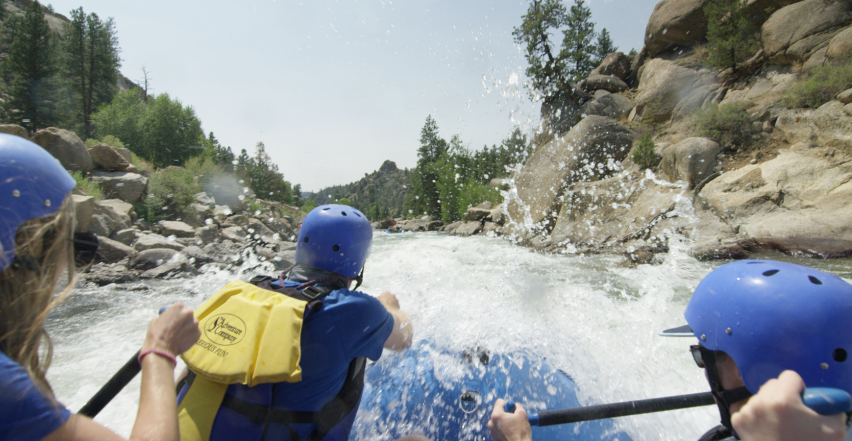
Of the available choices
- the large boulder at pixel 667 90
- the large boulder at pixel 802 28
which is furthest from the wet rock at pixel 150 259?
the large boulder at pixel 802 28

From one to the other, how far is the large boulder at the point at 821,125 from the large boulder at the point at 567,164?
4.91m

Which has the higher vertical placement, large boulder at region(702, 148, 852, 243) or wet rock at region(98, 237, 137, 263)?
large boulder at region(702, 148, 852, 243)

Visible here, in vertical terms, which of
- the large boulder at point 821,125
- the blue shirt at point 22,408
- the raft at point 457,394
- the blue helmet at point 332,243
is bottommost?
the raft at point 457,394

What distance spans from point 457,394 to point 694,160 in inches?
461

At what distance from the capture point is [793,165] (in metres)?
8.16

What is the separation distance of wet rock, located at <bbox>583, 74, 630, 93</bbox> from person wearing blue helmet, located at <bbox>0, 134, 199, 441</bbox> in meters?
30.1

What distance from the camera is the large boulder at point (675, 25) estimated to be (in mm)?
21348

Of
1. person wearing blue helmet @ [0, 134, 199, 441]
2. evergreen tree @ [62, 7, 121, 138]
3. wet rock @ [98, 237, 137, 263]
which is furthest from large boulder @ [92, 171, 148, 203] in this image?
evergreen tree @ [62, 7, 121, 138]

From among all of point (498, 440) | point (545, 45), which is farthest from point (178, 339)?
point (545, 45)

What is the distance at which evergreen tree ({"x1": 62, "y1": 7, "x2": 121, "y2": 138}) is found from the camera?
123 feet

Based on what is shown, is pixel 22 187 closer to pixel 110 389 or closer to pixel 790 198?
pixel 110 389

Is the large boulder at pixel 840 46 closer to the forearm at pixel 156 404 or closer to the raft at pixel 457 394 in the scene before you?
the raft at pixel 457 394

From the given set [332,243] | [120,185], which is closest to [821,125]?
[332,243]

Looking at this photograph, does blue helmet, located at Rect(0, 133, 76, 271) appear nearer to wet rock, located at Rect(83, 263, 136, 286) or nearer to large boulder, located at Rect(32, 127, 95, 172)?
wet rock, located at Rect(83, 263, 136, 286)
